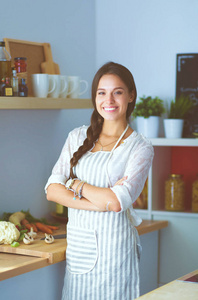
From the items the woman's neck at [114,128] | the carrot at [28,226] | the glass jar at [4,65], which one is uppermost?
the glass jar at [4,65]

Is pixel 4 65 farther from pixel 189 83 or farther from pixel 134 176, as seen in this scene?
pixel 189 83

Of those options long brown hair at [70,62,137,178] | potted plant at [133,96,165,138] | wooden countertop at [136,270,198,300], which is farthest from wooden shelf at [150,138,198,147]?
wooden countertop at [136,270,198,300]

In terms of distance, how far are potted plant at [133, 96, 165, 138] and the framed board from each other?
0.62 metres

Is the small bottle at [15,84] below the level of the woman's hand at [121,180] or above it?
above

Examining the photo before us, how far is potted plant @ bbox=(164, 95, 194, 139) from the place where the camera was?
10.7 feet

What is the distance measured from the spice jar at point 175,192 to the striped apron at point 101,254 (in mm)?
995

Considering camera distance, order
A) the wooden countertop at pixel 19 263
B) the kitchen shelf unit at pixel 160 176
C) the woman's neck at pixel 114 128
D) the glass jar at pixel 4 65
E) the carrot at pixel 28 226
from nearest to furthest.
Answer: the wooden countertop at pixel 19 263, the woman's neck at pixel 114 128, the glass jar at pixel 4 65, the carrot at pixel 28 226, the kitchen shelf unit at pixel 160 176

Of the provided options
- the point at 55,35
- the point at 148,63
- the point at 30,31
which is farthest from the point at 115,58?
the point at 30,31

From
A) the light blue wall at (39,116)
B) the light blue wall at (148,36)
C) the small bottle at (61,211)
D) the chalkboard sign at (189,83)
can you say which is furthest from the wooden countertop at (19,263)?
the light blue wall at (148,36)

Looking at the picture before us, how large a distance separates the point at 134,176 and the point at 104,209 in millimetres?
193

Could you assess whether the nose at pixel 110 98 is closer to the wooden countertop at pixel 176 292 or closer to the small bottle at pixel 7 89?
the small bottle at pixel 7 89

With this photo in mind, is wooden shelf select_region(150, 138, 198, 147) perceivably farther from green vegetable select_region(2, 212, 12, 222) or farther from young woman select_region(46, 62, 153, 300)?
green vegetable select_region(2, 212, 12, 222)

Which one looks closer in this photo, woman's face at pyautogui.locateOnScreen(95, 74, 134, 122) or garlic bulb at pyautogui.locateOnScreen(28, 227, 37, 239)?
woman's face at pyautogui.locateOnScreen(95, 74, 134, 122)

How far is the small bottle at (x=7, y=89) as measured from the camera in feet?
8.10
